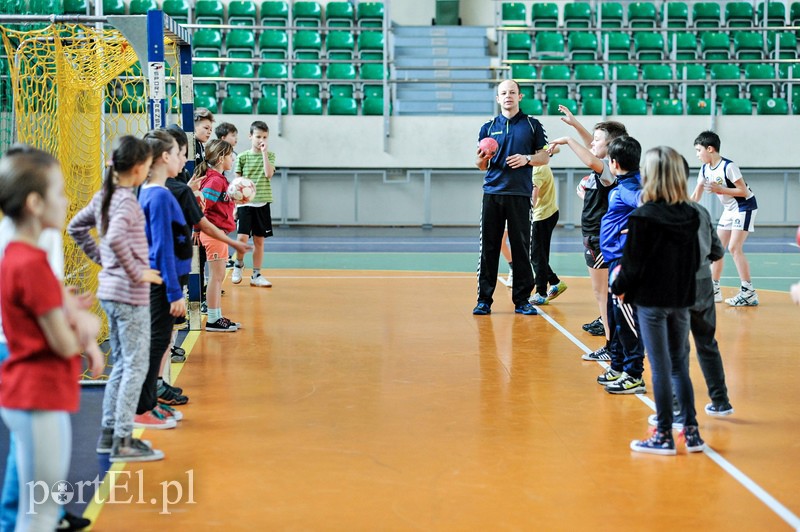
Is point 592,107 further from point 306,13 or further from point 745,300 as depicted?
point 745,300

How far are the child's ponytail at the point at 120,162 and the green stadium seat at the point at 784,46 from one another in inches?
702

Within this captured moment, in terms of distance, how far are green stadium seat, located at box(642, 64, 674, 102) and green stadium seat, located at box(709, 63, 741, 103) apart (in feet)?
3.07

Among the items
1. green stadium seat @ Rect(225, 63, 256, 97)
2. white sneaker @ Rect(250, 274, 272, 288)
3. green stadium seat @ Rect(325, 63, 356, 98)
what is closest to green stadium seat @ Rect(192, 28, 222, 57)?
green stadium seat @ Rect(225, 63, 256, 97)

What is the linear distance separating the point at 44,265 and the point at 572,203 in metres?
16.5

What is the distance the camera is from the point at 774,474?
4355 millimetres

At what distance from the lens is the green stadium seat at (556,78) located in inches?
742

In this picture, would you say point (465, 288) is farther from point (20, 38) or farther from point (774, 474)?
point (774, 474)

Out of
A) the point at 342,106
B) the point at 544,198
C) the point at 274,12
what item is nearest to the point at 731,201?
the point at 544,198

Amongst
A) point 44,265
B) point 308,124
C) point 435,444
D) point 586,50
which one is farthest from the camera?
point 586,50

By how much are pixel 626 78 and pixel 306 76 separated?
22.4 feet

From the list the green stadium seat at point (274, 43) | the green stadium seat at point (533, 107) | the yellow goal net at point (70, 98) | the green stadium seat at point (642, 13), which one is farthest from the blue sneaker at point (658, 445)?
the green stadium seat at point (642, 13)

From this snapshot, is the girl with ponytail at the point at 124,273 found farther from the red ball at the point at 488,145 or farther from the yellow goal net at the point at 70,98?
the red ball at the point at 488,145

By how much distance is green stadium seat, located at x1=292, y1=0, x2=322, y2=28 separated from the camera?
20141 millimetres

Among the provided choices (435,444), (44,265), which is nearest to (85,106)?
(435,444)
